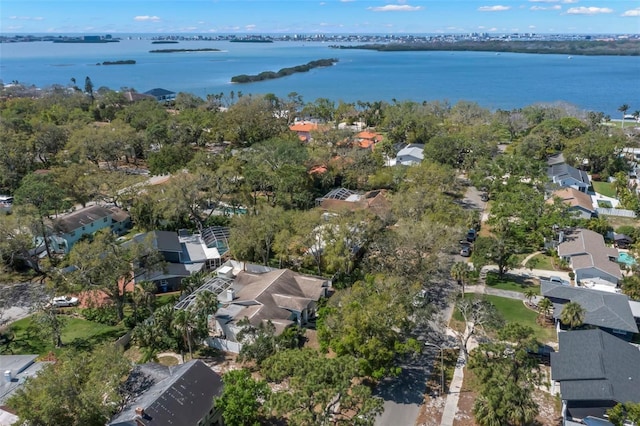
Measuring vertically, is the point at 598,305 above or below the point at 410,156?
below

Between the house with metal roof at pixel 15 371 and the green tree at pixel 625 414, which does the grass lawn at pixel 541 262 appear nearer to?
the green tree at pixel 625 414

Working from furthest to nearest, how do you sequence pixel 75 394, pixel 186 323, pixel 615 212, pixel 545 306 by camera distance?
pixel 615 212 < pixel 545 306 < pixel 186 323 < pixel 75 394

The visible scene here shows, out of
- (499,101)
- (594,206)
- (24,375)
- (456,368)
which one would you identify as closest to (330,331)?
(456,368)

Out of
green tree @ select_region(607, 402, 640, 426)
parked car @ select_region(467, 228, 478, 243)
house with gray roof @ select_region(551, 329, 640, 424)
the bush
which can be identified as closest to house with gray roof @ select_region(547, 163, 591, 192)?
parked car @ select_region(467, 228, 478, 243)

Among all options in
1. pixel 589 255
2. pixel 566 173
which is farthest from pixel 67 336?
pixel 566 173

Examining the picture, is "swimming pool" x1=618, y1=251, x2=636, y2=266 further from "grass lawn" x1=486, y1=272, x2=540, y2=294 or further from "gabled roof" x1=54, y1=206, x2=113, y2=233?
"gabled roof" x1=54, y1=206, x2=113, y2=233

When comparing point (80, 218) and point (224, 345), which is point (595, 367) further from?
point (80, 218)
